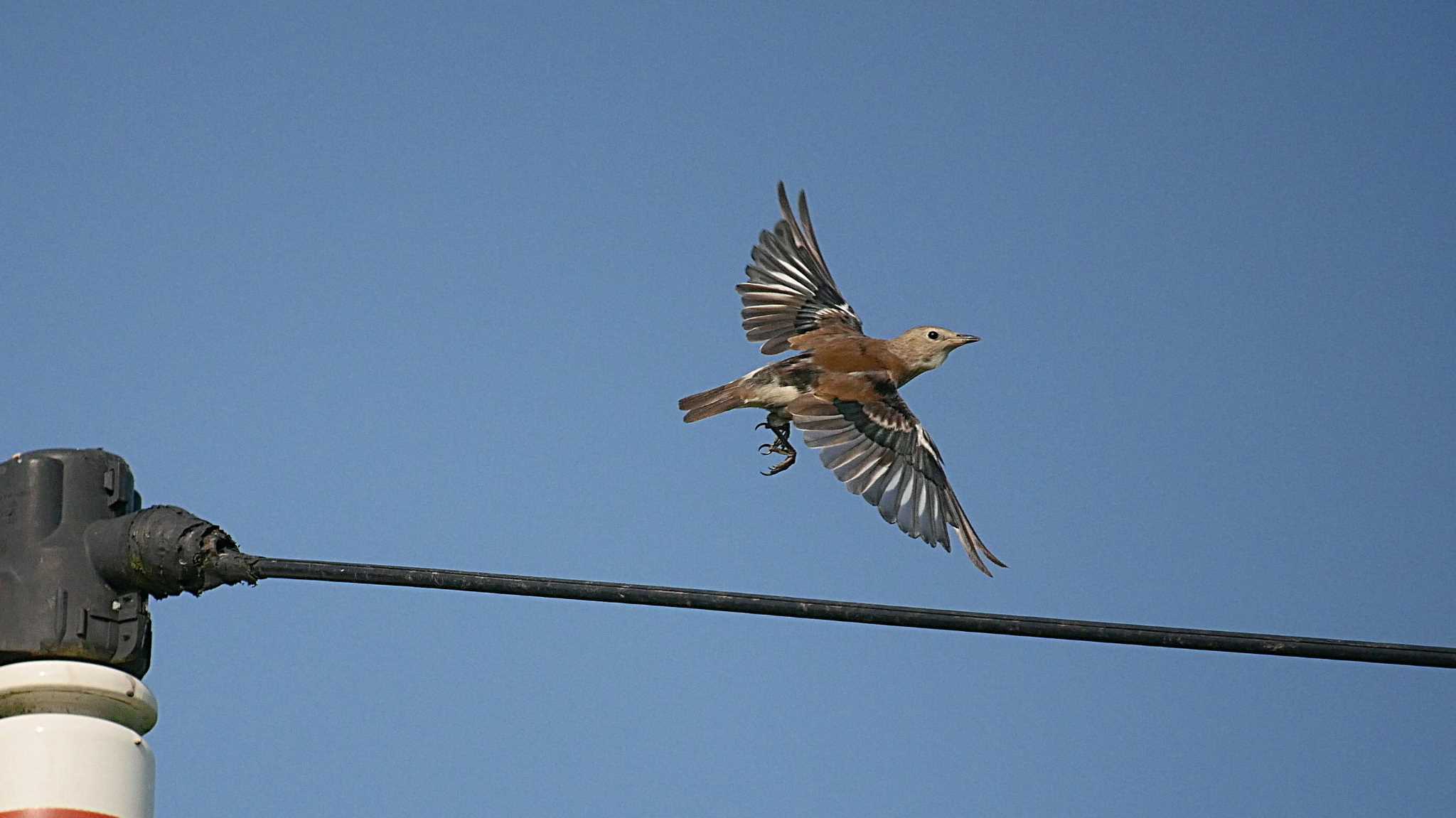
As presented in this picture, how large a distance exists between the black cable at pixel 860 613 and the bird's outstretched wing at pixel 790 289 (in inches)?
358

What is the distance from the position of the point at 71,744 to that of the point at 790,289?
10.2m

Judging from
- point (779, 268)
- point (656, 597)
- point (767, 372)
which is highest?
point (779, 268)

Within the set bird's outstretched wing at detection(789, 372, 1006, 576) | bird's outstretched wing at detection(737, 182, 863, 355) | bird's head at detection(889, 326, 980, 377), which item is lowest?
bird's outstretched wing at detection(789, 372, 1006, 576)

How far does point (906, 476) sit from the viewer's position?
36.4 feet

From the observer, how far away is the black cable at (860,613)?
3.76 m

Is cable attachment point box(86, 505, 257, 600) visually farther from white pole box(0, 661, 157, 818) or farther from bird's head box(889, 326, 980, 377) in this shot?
bird's head box(889, 326, 980, 377)

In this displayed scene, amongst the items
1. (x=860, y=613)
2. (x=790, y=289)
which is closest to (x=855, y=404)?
(x=790, y=289)

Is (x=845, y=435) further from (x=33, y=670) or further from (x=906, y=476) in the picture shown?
(x=33, y=670)

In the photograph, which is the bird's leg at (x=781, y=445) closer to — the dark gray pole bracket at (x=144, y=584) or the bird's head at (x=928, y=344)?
the bird's head at (x=928, y=344)

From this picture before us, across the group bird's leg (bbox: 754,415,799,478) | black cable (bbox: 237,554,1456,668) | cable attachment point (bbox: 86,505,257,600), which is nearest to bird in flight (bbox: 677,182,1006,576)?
bird's leg (bbox: 754,415,799,478)

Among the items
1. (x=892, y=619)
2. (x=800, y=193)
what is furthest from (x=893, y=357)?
A: (x=892, y=619)

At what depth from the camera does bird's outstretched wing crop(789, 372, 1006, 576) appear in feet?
35.2

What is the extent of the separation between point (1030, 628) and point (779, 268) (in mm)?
9714

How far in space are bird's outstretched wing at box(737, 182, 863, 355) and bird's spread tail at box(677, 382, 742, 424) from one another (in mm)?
1386
